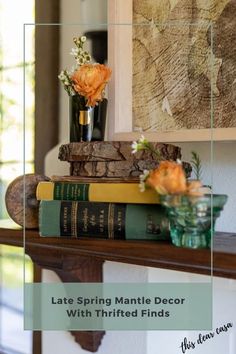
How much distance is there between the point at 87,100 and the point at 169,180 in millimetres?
219

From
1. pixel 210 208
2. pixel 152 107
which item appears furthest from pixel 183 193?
pixel 152 107

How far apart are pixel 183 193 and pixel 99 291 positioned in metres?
0.32

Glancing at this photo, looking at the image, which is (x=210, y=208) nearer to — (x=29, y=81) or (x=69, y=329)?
(x=69, y=329)

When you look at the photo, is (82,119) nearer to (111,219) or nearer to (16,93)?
(111,219)

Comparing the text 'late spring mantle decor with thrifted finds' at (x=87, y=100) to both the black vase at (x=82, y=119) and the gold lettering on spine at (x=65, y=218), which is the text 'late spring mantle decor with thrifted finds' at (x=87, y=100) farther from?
the gold lettering on spine at (x=65, y=218)

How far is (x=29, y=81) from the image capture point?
872 millimetres

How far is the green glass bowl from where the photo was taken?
1.30 feet

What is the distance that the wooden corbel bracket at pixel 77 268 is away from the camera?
2.03 ft

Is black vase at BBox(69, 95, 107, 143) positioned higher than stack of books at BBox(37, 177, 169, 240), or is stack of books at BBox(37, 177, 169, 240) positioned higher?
black vase at BBox(69, 95, 107, 143)

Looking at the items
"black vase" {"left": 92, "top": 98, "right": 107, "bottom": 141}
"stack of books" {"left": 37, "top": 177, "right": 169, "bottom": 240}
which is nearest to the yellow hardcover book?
"stack of books" {"left": 37, "top": 177, "right": 169, "bottom": 240}

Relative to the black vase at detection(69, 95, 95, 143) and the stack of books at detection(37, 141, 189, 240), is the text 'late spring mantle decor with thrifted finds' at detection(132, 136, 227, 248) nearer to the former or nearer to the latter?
the stack of books at detection(37, 141, 189, 240)

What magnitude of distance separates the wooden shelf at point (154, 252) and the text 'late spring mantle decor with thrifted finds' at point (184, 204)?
0.01 meters

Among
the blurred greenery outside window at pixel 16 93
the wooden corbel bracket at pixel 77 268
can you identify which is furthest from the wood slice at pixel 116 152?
the blurred greenery outside window at pixel 16 93

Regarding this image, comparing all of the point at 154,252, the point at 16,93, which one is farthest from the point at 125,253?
the point at 16,93
